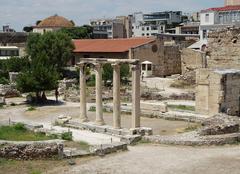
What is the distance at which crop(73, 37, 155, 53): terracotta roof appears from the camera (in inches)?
2092

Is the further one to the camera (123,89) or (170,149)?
(123,89)

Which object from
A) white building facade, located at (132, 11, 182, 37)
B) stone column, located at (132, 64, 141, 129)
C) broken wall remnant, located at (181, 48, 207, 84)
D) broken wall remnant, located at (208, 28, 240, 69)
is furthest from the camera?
white building facade, located at (132, 11, 182, 37)

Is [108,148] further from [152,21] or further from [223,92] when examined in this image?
[152,21]

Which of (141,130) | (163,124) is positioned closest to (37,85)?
(163,124)

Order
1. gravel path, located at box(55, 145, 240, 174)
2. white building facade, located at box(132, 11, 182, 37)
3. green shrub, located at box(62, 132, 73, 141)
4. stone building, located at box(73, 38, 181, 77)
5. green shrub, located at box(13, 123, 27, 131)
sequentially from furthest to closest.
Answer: white building facade, located at box(132, 11, 182, 37) → stone building, located at box(73, 38, 181, 77) → green shrub, located at box(13, 123, 27, 131) → green shrub, located at box(62, 132, 73, 141) → gravel path, located at box(55, 145, 240, 174)

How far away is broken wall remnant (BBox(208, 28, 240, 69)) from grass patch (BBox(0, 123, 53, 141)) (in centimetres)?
1785

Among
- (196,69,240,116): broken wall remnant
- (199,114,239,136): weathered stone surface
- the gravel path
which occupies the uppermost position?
(196,69,240,116): broken wall remnant

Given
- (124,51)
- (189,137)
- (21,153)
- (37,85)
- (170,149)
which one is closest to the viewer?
(21,153)

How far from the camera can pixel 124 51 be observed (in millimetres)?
51781

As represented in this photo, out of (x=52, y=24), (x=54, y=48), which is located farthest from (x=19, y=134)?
(x=52, y=24)

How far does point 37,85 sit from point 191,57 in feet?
71.7

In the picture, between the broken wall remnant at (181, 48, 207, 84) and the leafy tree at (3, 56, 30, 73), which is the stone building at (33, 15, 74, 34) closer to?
the leafy tree at (3, 56, 30, 73)

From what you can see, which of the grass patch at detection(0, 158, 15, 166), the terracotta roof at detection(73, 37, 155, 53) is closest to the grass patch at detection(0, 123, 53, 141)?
the grass patch at detection(0, 158, 15, 166)

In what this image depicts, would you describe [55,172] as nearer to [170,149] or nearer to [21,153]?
[21,153]
